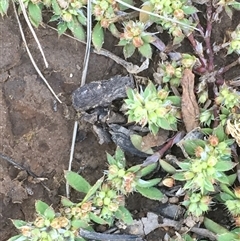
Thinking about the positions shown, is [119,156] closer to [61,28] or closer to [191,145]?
[191,145]

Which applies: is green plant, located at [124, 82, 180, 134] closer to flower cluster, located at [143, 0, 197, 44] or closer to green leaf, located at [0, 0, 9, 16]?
flower cluster, located at [143, 0, 197, 44]

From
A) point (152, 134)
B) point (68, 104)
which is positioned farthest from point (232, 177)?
point (68, 104)

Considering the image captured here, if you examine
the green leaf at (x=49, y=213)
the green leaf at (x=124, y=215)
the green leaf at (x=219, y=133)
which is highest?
the green leaf at (x=219, y=133)

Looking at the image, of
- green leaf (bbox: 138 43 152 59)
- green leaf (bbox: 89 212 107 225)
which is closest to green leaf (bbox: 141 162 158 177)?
green leaf (bbox: 89 212 107 225)

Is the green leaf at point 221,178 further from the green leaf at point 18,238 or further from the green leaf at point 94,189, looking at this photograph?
the green leaf at point 18,238

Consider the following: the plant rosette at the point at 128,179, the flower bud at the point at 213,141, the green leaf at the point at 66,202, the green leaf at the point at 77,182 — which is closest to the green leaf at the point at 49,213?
the green leaf at the point at 66,202

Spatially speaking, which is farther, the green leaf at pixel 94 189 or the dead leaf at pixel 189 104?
the dead leaf at pixel 189 104

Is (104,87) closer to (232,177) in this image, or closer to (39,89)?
(39,89)
